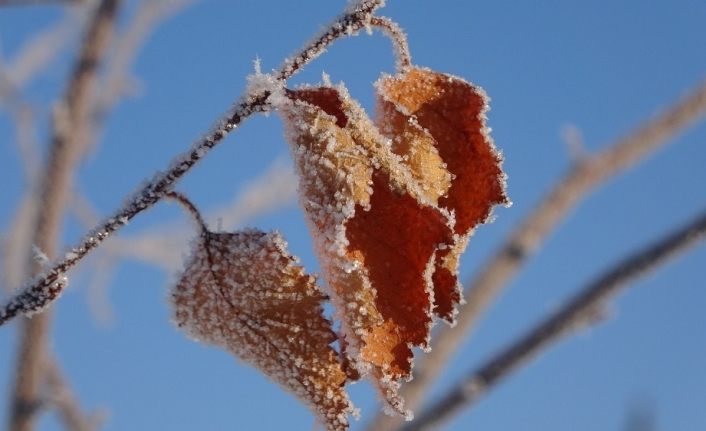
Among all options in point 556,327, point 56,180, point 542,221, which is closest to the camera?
point 556,327

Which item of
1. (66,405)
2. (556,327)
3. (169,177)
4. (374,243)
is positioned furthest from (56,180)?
(374,243)

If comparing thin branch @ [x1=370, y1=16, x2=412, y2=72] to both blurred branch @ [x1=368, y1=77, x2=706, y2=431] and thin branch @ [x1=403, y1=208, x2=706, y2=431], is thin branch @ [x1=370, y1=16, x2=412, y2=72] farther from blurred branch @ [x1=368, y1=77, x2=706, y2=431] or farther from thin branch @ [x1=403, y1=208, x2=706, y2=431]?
blurred branch @ [x1=368, y1=77, x2=706, y2=431]

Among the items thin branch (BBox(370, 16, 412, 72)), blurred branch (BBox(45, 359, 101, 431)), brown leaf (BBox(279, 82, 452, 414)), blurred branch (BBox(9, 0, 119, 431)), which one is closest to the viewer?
brown leaf (BBox(279, 82, 452, 414))

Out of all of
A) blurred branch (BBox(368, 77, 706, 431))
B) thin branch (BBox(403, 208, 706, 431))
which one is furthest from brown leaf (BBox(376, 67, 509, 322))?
blurred branch (BBox(368, 77, 706, 431))

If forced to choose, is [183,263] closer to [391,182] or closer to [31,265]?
[391,182]

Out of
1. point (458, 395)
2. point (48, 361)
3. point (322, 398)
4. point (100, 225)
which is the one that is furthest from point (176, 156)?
point (48, 361)

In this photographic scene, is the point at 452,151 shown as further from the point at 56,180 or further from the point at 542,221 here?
the point at 542,221
